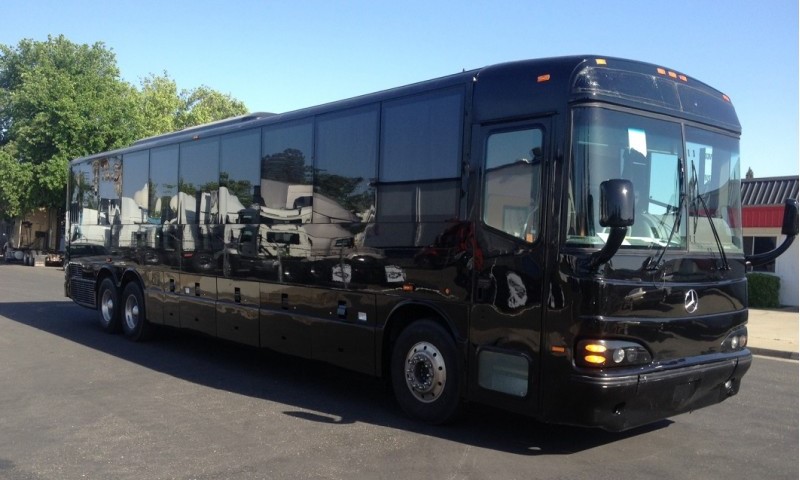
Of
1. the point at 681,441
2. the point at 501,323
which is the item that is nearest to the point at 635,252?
the point at 501,323

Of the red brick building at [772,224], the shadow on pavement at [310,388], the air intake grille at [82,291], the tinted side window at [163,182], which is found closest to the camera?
the shadow on pavement at [310,388]

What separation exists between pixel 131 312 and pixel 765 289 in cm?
1700

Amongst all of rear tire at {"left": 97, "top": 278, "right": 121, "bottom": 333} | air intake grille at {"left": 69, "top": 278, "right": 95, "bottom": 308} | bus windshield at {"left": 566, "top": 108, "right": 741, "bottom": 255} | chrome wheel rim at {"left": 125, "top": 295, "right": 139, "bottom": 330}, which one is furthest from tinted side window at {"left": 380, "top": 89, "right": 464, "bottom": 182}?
air intake grille at {"left": 69, "top": 278, "right": 95, "bottom": 308}

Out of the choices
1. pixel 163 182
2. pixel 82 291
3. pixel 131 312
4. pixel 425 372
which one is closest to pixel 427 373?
pixel 425 372

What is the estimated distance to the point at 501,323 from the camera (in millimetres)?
6242

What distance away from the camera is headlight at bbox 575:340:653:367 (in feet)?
18.4

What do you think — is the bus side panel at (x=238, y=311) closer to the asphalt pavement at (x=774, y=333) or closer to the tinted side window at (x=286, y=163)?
the tinted side window at (x=286, y=163)

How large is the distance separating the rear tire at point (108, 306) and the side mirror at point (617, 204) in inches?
399

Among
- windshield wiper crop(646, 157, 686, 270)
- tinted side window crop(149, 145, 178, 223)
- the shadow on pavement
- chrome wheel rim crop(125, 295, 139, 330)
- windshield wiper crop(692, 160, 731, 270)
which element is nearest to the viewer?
windshield wiper crop(646, 157, 686, 270)

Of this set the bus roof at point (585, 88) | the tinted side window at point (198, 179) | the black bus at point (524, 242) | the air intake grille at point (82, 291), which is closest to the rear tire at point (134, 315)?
the air intake grille at point (82, 291)

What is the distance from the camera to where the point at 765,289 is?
20.8m

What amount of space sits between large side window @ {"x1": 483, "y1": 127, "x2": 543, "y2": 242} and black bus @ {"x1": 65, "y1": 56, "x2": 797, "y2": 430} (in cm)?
2

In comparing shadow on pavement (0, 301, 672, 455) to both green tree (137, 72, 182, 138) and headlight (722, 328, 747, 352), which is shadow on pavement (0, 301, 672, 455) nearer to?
headlight (722, 328, 747, 352)

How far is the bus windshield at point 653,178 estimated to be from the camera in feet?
19.0
